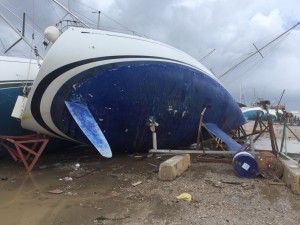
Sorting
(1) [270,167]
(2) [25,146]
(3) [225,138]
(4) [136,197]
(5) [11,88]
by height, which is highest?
(5) [11,88]

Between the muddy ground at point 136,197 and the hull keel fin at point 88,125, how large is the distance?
35.4 inches

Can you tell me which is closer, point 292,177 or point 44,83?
point 292,177

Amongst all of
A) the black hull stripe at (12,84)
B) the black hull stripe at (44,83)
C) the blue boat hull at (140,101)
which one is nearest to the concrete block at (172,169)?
the blue boat hull at (140,101)

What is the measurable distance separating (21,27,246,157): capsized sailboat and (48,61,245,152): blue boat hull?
0.02 metres

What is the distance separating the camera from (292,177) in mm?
7492

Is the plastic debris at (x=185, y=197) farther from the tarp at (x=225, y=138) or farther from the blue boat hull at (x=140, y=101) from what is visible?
the tarp at (x=225, y=138)

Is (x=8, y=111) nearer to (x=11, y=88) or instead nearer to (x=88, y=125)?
(x=11, y=88)

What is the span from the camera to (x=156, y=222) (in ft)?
19.0

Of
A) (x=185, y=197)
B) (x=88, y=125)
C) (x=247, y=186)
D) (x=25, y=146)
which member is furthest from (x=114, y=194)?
(x=25, y=146)

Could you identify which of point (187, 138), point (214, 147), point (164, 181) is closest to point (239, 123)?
point (214, 147)

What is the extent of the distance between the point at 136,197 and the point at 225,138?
5083 mm

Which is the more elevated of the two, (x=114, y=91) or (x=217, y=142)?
(x=114, y=91)

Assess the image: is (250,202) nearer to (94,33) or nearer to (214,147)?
(94,33)

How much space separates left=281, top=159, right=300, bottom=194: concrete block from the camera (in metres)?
7.32
